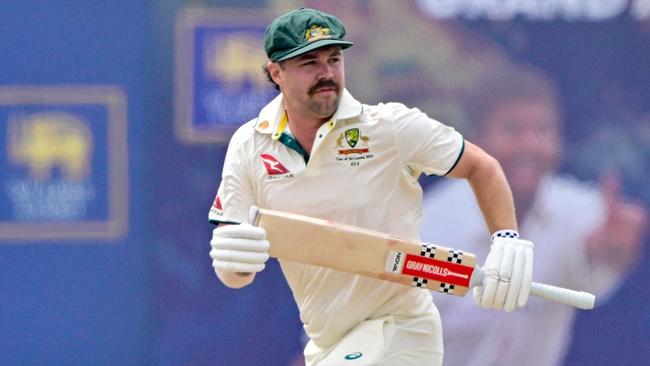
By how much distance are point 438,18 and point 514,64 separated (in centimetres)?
36

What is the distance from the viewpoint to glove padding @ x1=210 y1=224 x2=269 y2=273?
3631mm

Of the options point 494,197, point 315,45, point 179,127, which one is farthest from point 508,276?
point 179,127

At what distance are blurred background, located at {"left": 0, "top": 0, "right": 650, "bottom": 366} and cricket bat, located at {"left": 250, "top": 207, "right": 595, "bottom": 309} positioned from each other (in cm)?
197

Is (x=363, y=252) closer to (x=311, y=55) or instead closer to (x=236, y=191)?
(x=236, y=191)

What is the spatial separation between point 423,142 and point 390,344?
57 centimetres

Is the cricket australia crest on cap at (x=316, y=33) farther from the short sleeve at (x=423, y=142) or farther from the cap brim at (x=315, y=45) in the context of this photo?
the short sleeve at (x=423, y=142)

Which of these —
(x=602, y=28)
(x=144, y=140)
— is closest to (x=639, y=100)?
(x=602, y=28)

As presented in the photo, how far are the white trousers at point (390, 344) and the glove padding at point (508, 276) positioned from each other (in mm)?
297

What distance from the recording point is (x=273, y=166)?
3.94 meters

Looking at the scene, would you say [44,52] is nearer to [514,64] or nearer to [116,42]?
[116,42]

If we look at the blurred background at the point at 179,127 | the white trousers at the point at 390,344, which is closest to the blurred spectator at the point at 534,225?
the blurred background at the point at 179,127

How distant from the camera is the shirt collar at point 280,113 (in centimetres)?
391

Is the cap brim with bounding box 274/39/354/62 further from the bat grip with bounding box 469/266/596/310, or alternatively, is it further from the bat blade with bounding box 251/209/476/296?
the bat grip with bounding box 469/266/596/310

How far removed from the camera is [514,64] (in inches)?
224
